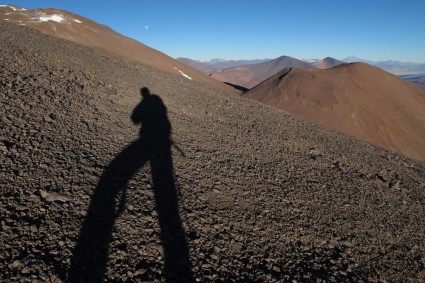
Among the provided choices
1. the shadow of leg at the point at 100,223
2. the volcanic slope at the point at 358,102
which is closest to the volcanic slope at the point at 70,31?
the volcanic slope at the point at 358,102

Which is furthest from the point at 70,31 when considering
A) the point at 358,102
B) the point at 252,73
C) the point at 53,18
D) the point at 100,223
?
the point at 252,73

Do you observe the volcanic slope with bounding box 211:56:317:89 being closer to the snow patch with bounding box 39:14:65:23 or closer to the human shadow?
the snow patch with bounding box 39:14:65:23

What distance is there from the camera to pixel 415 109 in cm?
3164

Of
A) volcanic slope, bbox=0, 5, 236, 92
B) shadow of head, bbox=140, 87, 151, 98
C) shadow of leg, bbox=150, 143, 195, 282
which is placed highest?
volcanic slope, bbox=0, 5, 236, 92

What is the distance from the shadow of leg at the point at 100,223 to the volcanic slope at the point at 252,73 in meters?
125

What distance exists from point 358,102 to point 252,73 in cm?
14125

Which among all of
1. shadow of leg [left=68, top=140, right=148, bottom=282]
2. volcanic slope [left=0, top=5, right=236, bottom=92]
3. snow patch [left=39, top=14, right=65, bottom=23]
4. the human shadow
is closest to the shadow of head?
the human shadow

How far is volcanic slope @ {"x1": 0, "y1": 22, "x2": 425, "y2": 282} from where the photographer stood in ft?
12.6

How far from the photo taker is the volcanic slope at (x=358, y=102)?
25484 millimetres

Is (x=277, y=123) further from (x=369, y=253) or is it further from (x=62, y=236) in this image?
(x=62, y=236)

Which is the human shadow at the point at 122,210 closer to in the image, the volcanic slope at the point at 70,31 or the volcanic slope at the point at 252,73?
the volcanic slope at the point at 70,31

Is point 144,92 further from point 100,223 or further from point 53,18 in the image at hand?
point 53,18

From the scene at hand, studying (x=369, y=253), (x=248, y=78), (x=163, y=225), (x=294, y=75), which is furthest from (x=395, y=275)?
(x=248, y=78)

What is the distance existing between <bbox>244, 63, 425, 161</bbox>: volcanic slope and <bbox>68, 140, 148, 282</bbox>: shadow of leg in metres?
22.8
